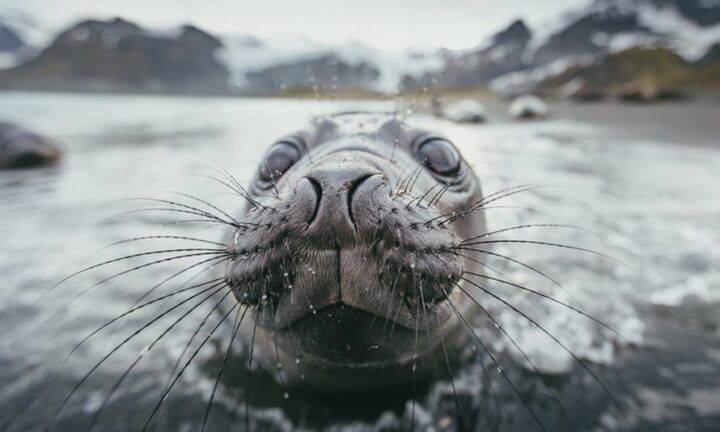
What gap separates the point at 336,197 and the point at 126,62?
161 m

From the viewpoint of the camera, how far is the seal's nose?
4.37 ft

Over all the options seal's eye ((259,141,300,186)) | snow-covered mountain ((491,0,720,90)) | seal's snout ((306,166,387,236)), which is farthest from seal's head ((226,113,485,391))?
snow-covered mountain ((491,0,720,90))

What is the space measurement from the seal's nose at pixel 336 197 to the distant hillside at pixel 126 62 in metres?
123

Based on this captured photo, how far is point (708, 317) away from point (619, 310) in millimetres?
513

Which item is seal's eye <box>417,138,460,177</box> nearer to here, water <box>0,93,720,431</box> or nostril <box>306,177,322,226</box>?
water <box>0,93,720,431</box>

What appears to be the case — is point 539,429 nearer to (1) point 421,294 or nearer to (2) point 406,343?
(2) point 406,343

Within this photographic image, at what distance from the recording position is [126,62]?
13350cm

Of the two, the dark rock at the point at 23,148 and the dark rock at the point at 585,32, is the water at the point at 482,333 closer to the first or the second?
the dark rock at the point at 23,148

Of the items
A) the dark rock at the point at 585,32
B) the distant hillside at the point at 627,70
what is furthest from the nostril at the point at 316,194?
the dark rock at the point at 585,32

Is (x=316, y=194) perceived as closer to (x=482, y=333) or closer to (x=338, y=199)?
(x=338, y=199)

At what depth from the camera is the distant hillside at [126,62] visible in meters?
115

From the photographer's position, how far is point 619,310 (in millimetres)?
2803

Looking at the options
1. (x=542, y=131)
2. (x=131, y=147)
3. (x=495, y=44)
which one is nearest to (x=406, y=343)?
(x=131, y=147)

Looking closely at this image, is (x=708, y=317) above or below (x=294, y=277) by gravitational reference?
below
